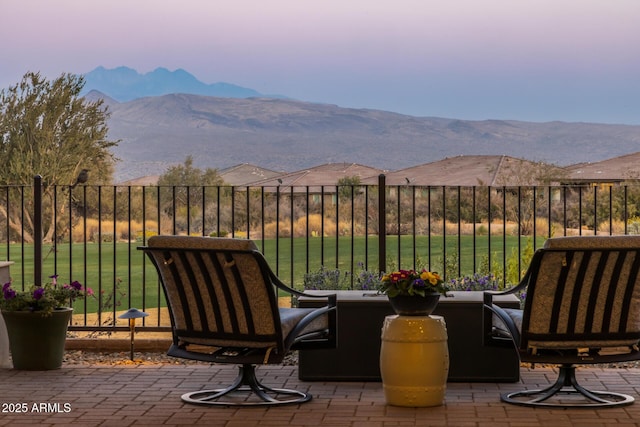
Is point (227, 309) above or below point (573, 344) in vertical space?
above

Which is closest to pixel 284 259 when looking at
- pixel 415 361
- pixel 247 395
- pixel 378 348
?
pixel 378 348

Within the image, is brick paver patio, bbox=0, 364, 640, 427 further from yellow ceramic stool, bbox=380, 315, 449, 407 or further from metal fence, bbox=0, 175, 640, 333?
metal fence, bbox=0, 175, 640, 333

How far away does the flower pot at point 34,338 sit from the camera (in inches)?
284

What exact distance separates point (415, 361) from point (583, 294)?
0.99 metres

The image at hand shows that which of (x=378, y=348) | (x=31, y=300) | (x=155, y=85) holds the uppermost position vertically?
(x=155, y=85)

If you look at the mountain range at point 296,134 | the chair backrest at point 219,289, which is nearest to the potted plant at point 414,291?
the chair backrest at point 219,289

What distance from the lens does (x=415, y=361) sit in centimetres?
573

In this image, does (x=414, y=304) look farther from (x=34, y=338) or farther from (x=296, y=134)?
(x=296, y=134)

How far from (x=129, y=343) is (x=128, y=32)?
40600mm

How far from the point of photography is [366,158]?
50.9 meters

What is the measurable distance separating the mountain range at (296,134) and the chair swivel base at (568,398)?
39.8m

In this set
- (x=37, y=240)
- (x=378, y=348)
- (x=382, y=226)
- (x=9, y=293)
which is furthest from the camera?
(x=37, y=240)

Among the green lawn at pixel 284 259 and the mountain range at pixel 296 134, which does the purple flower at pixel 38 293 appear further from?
the mountain range at pixel 296 134

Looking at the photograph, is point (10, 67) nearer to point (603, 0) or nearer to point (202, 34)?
point (202, 34)
